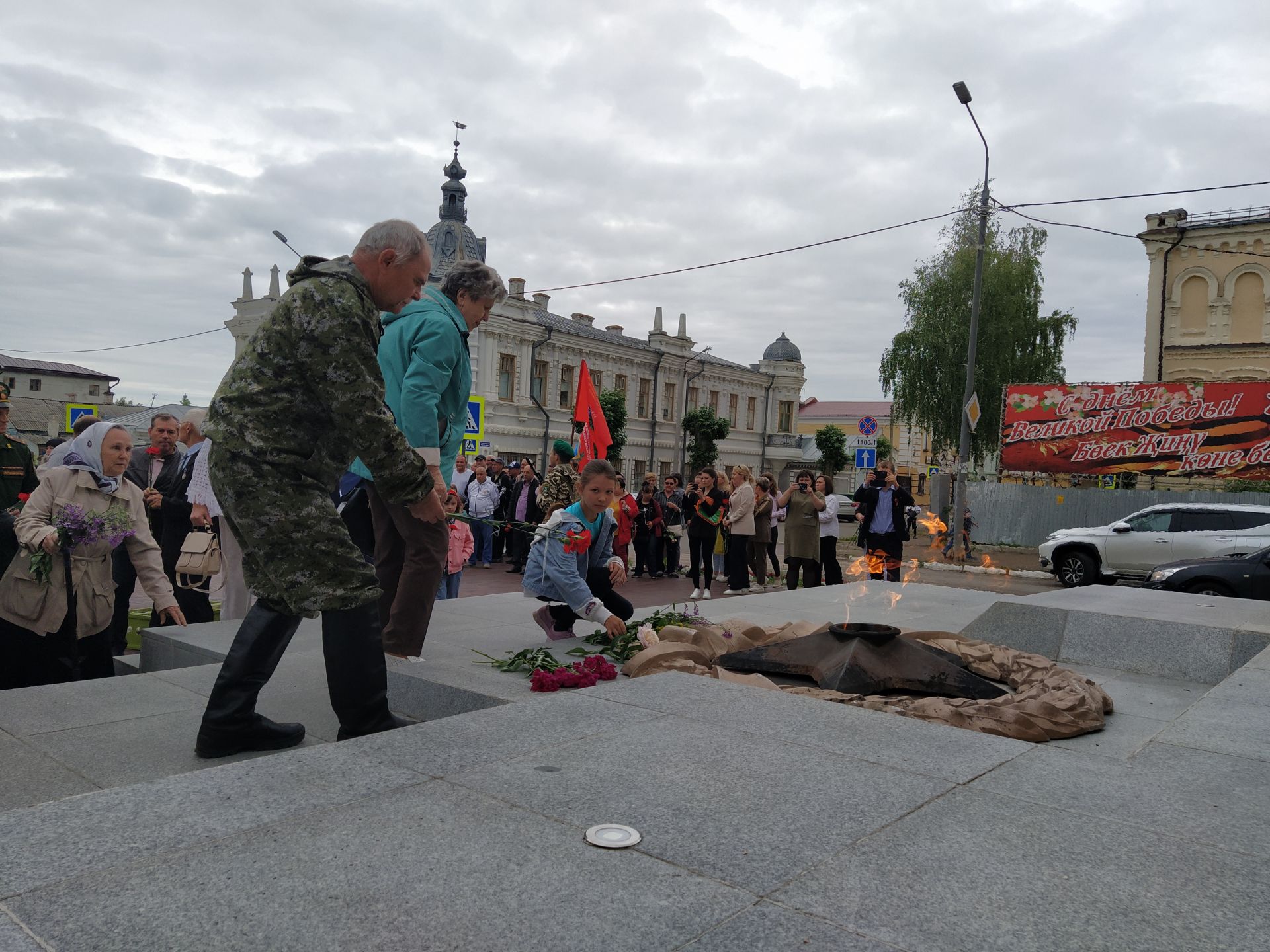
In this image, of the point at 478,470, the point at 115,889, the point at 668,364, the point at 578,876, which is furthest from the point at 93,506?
the point at 668,364

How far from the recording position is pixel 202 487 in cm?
724

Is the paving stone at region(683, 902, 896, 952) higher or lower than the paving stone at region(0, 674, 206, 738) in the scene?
higher

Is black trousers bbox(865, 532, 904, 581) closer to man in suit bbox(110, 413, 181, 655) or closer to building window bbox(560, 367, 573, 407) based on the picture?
man in suit bbox(110, 413, 181, 655)

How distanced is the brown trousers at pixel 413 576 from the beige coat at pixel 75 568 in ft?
5.32

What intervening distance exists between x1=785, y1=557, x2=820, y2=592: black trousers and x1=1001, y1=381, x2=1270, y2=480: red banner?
595 inches

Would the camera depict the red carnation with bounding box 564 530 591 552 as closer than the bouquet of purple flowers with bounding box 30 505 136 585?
No

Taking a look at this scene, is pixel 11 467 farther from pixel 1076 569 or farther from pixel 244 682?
pixel 1076 569

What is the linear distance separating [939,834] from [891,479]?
1030 cm

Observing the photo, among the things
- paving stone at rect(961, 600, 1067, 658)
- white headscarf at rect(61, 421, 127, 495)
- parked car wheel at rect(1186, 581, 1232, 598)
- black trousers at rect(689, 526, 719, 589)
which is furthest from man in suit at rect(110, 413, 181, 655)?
parked car wheel at rect(1186, 581, 1232, 598)

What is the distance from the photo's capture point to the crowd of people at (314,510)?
3.52 metres

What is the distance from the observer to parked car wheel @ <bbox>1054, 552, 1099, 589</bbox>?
742 inches

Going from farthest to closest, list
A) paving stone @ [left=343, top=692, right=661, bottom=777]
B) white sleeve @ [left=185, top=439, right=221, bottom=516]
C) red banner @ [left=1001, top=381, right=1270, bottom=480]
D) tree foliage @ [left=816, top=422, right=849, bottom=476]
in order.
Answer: tree foliage @ [left=816, top=422, right=849, bottom=476] → red banner @ [left=1001, top=381, right=1270, bottom=480] → white sleeve @ [left=185, top=439, right=221, bottom=516] → paving stone @ [left=343, top=692, right=661, bottom=777]

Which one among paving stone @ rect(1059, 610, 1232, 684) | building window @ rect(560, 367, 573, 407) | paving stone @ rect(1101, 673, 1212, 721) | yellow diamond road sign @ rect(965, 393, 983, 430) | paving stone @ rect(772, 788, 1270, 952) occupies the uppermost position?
building window @ rect(560, 367, 573, 407)

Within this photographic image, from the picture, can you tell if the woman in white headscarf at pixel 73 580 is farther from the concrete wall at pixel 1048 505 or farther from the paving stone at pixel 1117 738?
the concrete wall at pixel 1048 505
